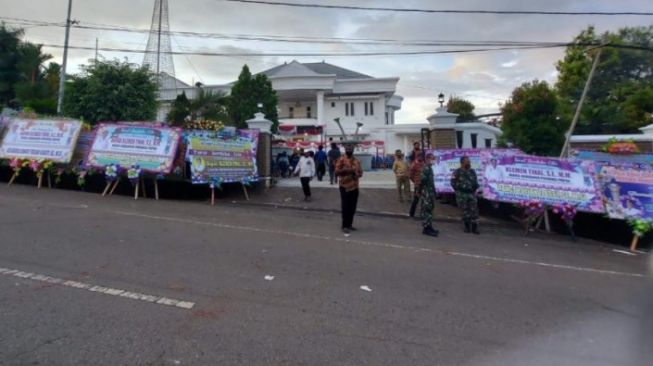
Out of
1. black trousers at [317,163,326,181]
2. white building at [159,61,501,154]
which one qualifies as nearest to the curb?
black trousers at [317,163,326,181]

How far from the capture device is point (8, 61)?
27.2m

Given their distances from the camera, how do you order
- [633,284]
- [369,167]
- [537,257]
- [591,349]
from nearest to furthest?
[591,349], [633,284], [537,257], [369,167]

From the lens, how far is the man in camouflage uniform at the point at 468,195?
10305mm

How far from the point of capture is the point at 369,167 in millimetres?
31297

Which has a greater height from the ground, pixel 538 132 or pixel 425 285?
pixel 538 132

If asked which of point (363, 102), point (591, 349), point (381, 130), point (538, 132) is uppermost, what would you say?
point (363, 102)

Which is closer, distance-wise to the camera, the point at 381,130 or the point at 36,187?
the point at 36,187

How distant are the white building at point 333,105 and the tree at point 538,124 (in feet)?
68.1

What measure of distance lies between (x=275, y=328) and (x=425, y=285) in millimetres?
2329

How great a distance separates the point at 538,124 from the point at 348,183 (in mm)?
17229

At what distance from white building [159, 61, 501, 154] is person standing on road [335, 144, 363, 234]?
3462 cm

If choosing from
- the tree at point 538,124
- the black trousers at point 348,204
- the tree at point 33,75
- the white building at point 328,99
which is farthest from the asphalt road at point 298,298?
the white building at point 328,99

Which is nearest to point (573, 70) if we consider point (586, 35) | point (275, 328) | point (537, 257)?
point (586, 35)

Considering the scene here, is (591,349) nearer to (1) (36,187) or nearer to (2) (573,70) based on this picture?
(1) (36,187)
